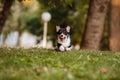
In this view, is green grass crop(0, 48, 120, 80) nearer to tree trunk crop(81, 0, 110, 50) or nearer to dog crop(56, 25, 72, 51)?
dog crop(56, 25, 72, 51)

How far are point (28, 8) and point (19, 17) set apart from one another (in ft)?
19.1

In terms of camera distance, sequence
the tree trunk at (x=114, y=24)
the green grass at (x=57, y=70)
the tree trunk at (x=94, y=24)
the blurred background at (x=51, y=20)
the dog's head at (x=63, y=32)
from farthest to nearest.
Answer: the blurred background at (x=51, y=20)
the tree trunk at (x=114, y=24)
the tree trunk at (x=94, y=24)
the dog's head at (x=63, y=32)
the green grass at (x=57, y=70)

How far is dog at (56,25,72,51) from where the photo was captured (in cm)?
1225

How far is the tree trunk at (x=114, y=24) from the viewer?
23.4 m

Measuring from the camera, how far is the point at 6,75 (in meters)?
7.50

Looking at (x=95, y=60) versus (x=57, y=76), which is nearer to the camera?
(x=57, y=76)

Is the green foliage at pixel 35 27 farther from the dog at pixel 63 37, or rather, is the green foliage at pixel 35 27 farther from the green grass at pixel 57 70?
the green grass at pixel 57 70

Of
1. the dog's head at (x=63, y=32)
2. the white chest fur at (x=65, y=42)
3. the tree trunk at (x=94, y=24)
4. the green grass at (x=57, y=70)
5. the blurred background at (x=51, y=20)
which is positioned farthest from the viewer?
the blurred background at (x=51, y=20)

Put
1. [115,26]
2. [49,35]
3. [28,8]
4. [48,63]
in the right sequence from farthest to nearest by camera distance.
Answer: [28,8] → [49,35] → [115,26] → [48,63]

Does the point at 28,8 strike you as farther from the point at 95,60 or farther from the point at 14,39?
the point at 95,60

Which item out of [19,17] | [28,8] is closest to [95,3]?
[19,17]

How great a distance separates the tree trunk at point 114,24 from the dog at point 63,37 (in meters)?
10.9

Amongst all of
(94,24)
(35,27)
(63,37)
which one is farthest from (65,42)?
(35,27)

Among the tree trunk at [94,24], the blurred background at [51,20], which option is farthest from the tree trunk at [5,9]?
the blurred background at [51,20]
